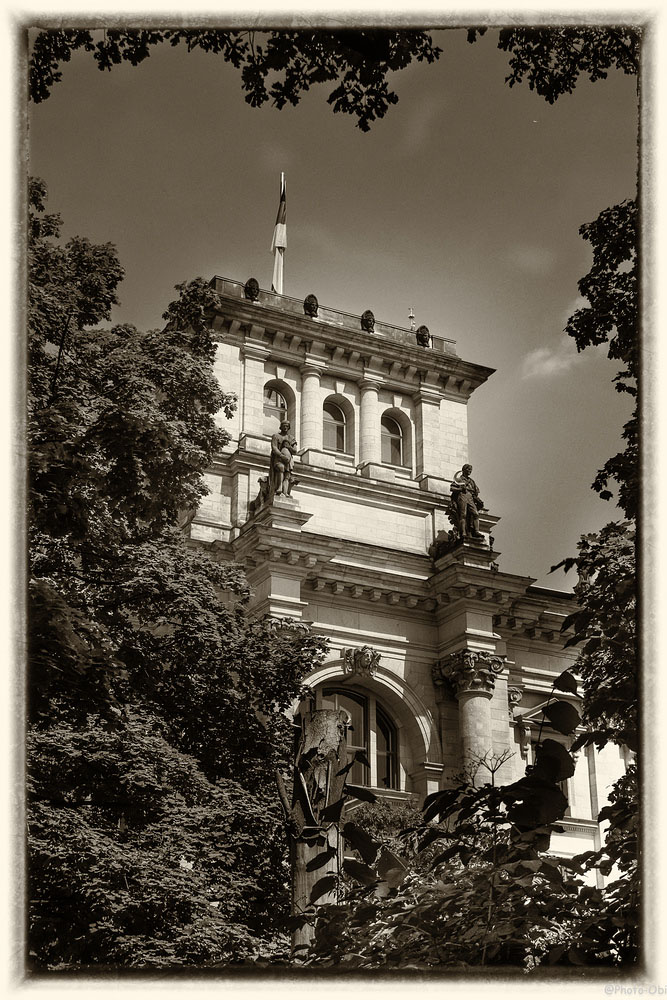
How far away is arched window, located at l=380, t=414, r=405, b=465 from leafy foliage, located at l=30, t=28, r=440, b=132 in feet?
58.8

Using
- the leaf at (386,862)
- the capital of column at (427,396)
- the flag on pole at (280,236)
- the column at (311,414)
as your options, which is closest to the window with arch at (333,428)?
the column at (311,414)

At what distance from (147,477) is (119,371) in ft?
4.42

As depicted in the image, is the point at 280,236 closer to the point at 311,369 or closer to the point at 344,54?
the point at 344,54

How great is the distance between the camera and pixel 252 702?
552 inches

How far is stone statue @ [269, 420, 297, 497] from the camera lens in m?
23.8

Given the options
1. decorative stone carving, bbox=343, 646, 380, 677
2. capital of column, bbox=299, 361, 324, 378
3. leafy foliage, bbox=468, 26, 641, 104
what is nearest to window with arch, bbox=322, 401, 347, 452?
capital of column, bbox=299, 361, 324, 378

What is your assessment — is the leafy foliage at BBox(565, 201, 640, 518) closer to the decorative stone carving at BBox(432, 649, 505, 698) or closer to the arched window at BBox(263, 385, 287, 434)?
the arched window at BBox(263, 385, 287, 434)

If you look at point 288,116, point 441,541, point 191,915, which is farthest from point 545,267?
point 441,541

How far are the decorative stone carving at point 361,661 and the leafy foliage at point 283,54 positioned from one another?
58.6ft

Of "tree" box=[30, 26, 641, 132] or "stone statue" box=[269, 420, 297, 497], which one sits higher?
"stone statue" box=[269, 420, 297, 497]

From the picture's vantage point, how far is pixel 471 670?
24.5 meters

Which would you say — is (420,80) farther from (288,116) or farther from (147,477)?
(147,477)

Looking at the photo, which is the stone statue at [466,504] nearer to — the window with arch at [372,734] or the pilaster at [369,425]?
the pilaster at [369,425]

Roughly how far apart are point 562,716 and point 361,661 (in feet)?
62.6
